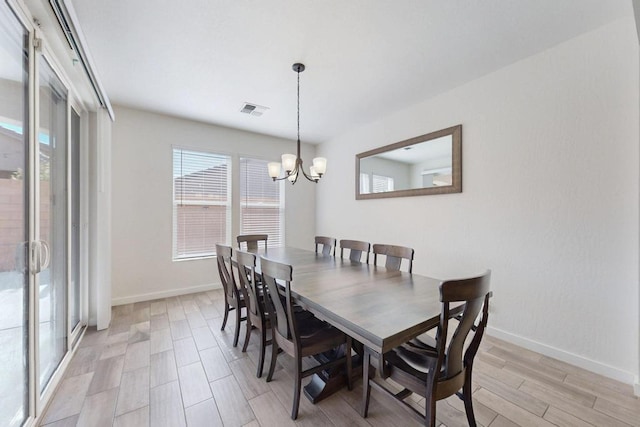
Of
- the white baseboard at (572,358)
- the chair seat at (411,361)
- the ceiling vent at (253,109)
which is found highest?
the ceiling vent at (253,109)

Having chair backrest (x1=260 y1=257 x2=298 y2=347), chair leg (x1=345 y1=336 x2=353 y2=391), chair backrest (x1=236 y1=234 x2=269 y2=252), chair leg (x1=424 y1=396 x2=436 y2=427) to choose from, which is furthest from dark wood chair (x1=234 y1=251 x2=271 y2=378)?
chair backrest (x1=236 y1=234 x2=269 y2=252)

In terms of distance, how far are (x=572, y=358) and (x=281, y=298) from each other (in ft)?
8.24

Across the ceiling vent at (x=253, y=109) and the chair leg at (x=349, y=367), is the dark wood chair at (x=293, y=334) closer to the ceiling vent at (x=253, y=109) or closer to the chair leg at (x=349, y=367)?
the chair leg at (x=349, y=367)

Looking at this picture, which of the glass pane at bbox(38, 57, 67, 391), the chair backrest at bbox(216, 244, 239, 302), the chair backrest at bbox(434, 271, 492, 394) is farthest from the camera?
the chair backrest at bbox(216, 244, 239, 302)

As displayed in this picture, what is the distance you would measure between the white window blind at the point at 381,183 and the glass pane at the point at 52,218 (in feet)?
11.4

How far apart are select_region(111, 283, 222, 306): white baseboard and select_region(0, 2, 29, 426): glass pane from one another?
2178mm

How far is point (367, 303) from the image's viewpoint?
4.76 feet

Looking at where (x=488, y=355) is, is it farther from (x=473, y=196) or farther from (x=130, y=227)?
(x=130, y=227)

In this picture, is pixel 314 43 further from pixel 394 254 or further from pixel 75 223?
pixel 75 223

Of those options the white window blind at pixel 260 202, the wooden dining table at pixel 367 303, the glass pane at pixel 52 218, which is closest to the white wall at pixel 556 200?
the wooden dining table at pixel 367 303

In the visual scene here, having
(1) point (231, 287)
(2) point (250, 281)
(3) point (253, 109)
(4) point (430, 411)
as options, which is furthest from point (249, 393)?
(3) point (253, 109)

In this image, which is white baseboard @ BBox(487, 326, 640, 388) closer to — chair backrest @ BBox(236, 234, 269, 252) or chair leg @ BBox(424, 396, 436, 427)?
chair leg @ BBox(424, 396, 436, 427)

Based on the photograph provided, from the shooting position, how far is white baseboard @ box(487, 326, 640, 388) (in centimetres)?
187

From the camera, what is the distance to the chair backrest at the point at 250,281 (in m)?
1.91
